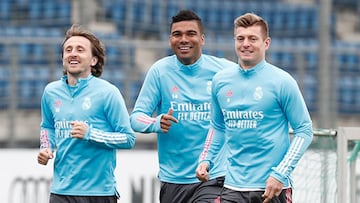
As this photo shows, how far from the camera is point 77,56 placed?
18.4 ft

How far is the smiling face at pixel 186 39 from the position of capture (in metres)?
5.80

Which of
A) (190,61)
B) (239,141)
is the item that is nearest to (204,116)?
(190,61)

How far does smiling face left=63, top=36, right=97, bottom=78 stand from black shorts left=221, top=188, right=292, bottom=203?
1148 millimetres

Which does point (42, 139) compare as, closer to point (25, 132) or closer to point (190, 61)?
point (190, 61)

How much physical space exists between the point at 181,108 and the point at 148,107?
189 mm

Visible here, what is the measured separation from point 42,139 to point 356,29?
37.8ft

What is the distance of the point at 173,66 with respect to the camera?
5.98 metres

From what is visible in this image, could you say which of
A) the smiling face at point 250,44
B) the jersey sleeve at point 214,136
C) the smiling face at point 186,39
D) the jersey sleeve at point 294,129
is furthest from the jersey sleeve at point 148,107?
the jersey sleeve at point 294,129

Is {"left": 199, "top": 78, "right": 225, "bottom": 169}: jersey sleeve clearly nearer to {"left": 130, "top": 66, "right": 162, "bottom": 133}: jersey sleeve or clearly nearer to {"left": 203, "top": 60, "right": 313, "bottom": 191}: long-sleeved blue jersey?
{"left": 203, "top": 60, "right": 313, "bottom": 191}: long-sleeved blue jersey

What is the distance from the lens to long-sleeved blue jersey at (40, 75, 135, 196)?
5527mm

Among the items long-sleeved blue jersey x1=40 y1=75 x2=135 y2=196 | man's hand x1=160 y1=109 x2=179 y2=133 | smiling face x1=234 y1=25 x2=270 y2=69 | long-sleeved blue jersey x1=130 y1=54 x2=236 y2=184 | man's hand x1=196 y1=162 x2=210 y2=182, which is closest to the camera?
smiling face x1=234 y1=25 x2=270 y2=69

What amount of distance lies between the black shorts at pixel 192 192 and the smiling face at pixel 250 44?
2.80ft

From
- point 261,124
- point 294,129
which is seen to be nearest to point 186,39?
point 261,124

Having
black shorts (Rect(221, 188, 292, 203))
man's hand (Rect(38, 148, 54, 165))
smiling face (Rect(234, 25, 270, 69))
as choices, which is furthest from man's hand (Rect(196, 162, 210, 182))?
man's hand (Rect(38, 148, 54, 165))
